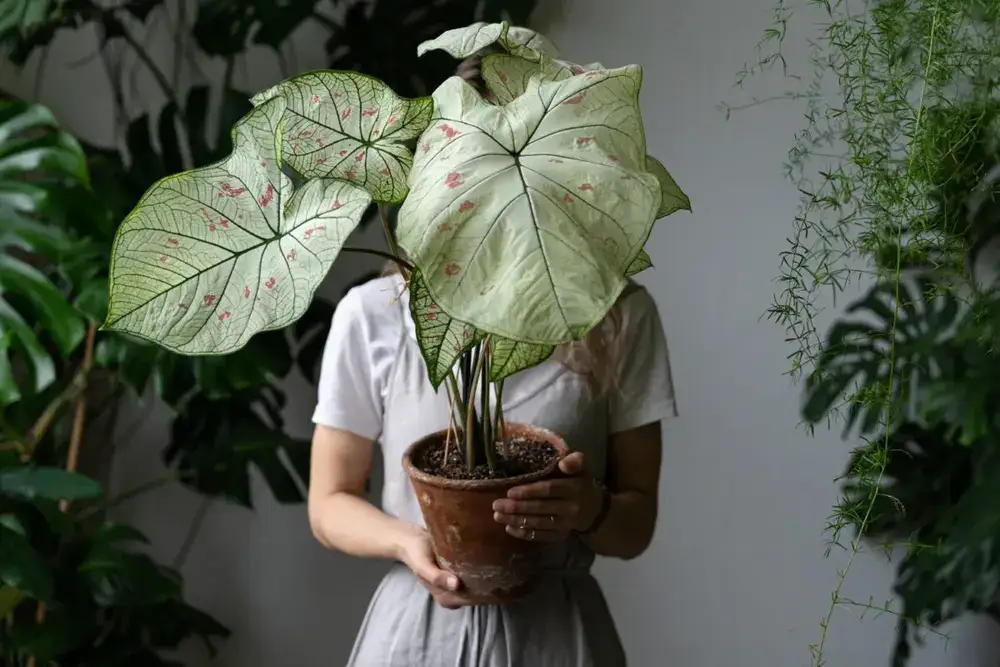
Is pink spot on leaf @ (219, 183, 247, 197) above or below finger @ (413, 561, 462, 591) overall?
above

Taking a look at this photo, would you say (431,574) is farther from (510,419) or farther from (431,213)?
(431,213)

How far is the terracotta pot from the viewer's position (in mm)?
721

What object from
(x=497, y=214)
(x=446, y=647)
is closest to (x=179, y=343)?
(x=497, y=214)

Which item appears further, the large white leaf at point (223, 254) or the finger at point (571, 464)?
the finger at point (571, 464)

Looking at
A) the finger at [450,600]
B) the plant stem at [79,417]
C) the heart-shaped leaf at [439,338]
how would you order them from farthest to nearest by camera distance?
the plant stem at [79,417]
the finger at [450,600]
the heart-shaped leaf at [439,338]

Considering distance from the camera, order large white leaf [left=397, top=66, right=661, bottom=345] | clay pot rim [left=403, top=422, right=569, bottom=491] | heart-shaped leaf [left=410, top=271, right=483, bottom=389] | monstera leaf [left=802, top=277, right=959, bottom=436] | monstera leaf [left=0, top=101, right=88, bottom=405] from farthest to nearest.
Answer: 1. monstera leaf [left=0, top=101, right=88, bottom=405]
2. monstera leaf [left=802, top=277, right=959, bottom=436]
3. clay pot rim [left=403, top=422, right=569, bottom=491]
4. heart-shaped leaf [left=410, top=271, right=483, bottom=389]
5. large white leaf [left=397, top=66, right=661, bottom=345]

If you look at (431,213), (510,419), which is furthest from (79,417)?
(431,213)

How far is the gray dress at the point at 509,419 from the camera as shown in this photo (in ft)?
3.14

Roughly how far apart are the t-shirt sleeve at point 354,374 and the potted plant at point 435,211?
37 cm

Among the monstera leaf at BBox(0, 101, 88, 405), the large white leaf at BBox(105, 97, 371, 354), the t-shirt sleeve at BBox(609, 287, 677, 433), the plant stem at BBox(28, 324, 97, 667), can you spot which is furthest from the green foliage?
the plant stem at BBox(28, 324, 97, 667)

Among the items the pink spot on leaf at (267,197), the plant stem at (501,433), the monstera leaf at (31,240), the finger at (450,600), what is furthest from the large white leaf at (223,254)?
the monstera leaf at (31,240)

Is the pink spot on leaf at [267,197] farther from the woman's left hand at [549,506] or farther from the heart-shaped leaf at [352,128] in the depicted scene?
the woman's left hand at [549,506]

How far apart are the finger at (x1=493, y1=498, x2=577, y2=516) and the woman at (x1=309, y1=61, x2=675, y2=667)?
0.47 feet

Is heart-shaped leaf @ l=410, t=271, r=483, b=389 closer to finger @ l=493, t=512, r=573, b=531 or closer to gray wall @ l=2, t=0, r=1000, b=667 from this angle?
finger @ l=493, t=512, r=573, b=531
